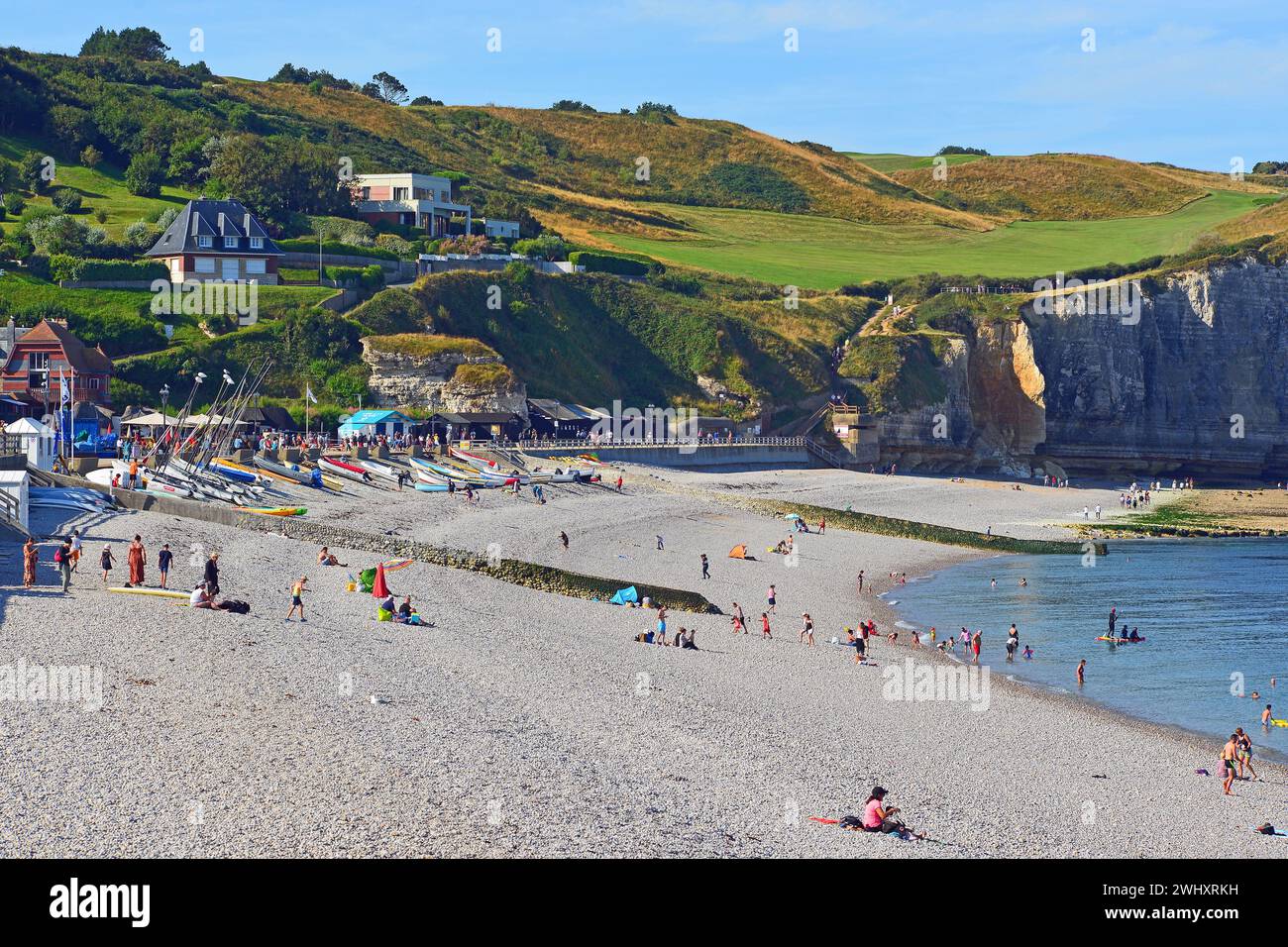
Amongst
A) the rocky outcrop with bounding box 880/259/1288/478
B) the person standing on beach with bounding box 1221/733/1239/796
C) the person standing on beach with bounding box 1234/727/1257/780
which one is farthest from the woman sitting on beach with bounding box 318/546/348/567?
the rocky outcrop with bounding box 880/259/1288/478

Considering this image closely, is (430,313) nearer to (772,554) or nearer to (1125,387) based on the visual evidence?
(772,554)

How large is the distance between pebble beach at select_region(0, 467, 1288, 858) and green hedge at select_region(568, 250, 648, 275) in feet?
229

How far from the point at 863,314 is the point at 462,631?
85.2m

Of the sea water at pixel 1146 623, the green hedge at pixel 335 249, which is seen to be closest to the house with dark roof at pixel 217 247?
the green hedge at pixel 335 249

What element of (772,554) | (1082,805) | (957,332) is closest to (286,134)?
(957,332)

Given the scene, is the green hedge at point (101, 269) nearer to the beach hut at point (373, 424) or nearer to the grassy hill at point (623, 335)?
the grassy hill at point (623, 335)

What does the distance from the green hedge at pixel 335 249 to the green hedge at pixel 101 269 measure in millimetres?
9531

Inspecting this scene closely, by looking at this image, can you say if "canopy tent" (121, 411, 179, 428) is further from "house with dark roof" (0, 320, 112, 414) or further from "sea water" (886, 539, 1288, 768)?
"sea water" (886, 539, 1288, 768)

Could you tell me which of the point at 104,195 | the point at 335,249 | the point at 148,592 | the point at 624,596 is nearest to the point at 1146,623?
the point at 624,596

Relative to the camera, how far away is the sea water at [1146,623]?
1214 inches

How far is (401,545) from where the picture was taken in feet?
132

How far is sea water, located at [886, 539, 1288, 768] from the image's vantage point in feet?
101

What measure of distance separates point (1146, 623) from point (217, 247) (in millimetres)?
59274

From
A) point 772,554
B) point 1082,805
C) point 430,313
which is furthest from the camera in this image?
point 430,313
